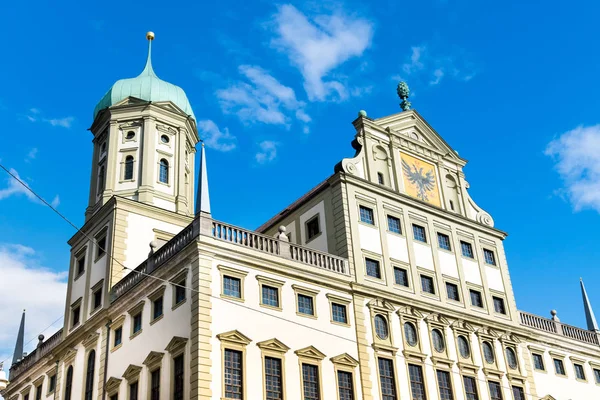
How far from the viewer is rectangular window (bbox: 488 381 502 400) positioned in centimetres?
4456

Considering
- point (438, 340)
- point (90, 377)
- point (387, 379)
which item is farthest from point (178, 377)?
point (438, 340)

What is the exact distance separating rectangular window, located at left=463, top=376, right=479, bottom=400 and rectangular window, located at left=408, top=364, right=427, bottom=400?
3.54 m

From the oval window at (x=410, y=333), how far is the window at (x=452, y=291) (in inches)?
192

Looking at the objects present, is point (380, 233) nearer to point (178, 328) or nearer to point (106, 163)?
point (178, 328)

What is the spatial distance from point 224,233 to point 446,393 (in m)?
15.7

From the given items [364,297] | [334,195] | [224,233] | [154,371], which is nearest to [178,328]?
[154,371]

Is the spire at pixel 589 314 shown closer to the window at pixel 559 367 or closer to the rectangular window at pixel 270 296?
the window at pixel 559 367

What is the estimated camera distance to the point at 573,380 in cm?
5141

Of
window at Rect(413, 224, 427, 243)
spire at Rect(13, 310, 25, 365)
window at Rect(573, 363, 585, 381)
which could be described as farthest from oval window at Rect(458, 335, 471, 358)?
spire at Rect(13, 310, 25, 365)

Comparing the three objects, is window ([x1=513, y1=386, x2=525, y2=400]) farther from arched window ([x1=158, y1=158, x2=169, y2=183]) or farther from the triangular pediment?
arched window ([x1=158, y1=158, x2=169, y2=183])

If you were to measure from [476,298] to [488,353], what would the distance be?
3.76 m

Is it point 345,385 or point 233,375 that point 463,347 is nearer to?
point 345,385

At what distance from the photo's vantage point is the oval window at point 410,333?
41844 millimetres

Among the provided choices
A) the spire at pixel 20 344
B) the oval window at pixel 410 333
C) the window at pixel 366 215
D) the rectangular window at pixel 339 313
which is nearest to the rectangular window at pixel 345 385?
the rectangular window at pixel 339 313
